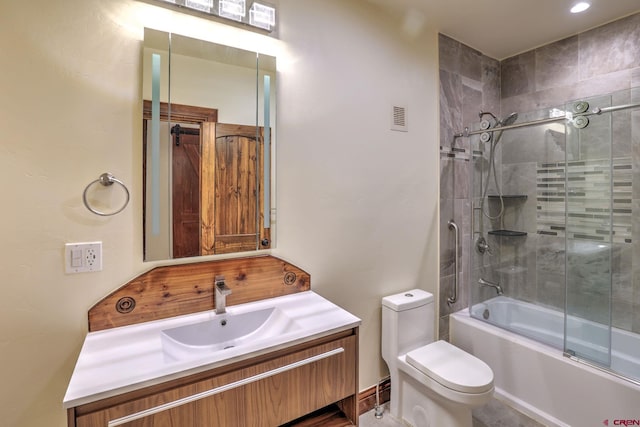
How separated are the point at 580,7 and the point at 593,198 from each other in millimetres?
1302

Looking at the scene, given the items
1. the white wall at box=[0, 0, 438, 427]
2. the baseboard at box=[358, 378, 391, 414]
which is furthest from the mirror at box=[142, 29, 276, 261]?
the baseboard at box=[358, 378, 391, 414]

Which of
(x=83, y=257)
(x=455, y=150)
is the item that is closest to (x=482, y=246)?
(x=455, y=150)

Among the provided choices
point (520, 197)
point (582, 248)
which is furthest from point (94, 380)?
point (520, 197)

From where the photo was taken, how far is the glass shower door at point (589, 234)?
178 centimetres

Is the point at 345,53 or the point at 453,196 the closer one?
the point at 345,53

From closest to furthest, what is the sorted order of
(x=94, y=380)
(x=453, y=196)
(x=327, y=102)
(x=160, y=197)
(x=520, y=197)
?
(x=94, y=380), (x=160, y=197), (x=327, y=102), (x=453, y=196), (x=520, y=197)

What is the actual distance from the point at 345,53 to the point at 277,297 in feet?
5.01

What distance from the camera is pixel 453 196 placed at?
94.2 inches

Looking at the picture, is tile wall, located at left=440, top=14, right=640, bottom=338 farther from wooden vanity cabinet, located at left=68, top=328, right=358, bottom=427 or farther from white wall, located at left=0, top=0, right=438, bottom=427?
wooden vanity cabinet, located at left=68, top=328, right=358, bottom=427

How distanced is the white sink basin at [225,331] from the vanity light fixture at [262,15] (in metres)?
1.46

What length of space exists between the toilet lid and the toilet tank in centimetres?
9

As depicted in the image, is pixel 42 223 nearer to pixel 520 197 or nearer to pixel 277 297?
pixel 277 297

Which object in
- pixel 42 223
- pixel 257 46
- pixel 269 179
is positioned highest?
pixel 257 46

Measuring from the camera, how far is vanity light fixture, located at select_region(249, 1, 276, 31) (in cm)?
146
